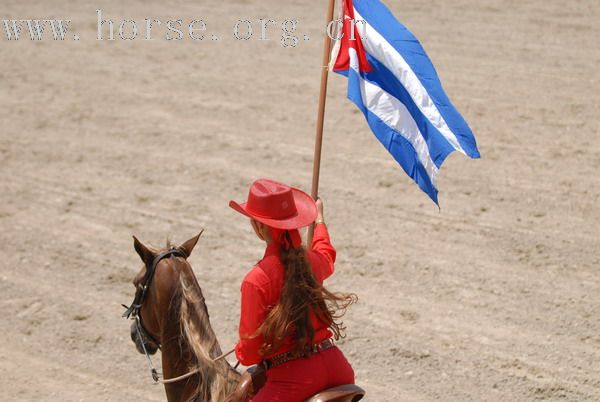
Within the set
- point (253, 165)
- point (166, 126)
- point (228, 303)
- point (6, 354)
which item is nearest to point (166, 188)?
point (253, 165)

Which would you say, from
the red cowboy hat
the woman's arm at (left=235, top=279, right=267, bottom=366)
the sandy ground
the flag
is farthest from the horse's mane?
the sandy ground


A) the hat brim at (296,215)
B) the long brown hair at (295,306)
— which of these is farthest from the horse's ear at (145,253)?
the long brown hair at (295,306)

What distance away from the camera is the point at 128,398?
290 inches

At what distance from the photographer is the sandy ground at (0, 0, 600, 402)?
25.7ft

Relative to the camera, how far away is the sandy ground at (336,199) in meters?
7.84

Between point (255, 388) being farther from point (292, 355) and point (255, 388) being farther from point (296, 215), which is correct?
point (296, 215)

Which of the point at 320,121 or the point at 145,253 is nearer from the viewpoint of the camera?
the point at 145,253

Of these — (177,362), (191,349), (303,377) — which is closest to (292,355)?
(303,377)

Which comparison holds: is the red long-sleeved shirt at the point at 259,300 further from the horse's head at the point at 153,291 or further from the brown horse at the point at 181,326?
the horse's head at the point at 153,291

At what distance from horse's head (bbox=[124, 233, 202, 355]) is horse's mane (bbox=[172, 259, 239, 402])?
6 centimetres

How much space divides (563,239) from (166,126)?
576 centimetres

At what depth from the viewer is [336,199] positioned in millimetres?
10578

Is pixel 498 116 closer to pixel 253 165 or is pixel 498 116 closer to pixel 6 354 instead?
pixel 253 165

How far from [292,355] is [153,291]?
3.06 ft
